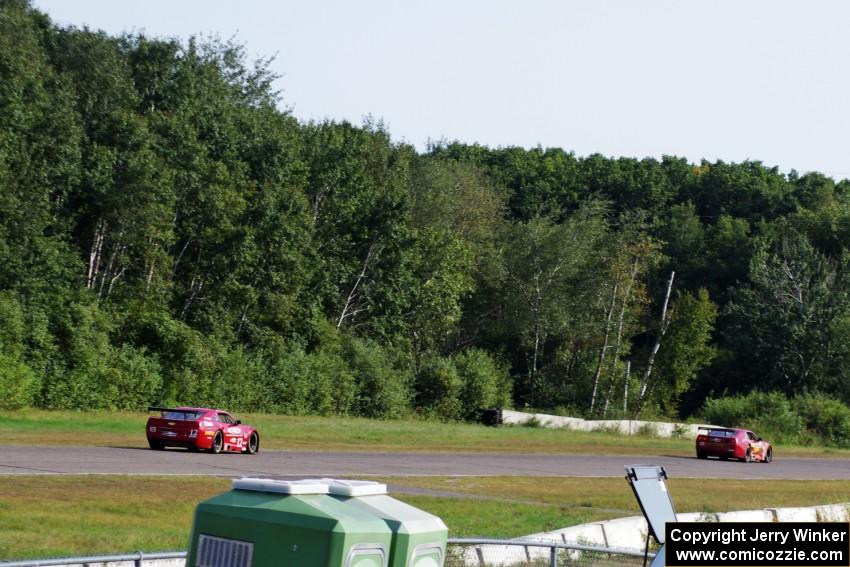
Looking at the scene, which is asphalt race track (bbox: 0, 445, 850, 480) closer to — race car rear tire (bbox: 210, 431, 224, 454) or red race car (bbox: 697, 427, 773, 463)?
race car rear tire (bbox: 210, 431, 224, 454)

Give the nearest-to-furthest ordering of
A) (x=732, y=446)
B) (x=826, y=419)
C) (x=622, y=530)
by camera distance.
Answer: (x=622, y=530)
(x=732, y=446)
(x=826, y=419)

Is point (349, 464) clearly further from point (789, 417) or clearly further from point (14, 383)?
point (789, 417)

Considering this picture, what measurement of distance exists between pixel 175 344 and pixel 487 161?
77.5m

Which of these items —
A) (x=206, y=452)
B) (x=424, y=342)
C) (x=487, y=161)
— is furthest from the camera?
(x=487, y=161)

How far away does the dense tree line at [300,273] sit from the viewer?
50.9 metres

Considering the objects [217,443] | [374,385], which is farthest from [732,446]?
[217,443]

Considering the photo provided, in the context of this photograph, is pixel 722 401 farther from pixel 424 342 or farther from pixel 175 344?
pixel 175 344

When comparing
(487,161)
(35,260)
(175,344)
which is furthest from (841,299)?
(35,260)

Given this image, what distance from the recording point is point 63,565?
966cm

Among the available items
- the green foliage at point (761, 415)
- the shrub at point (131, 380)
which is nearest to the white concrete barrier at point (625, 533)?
the shrub at point (131, 380)

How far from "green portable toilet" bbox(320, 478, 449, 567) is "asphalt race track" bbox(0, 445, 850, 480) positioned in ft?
58.6

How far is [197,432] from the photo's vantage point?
3209cm

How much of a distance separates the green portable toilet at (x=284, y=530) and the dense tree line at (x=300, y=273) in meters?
38.7

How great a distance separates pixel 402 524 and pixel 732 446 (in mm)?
42666
